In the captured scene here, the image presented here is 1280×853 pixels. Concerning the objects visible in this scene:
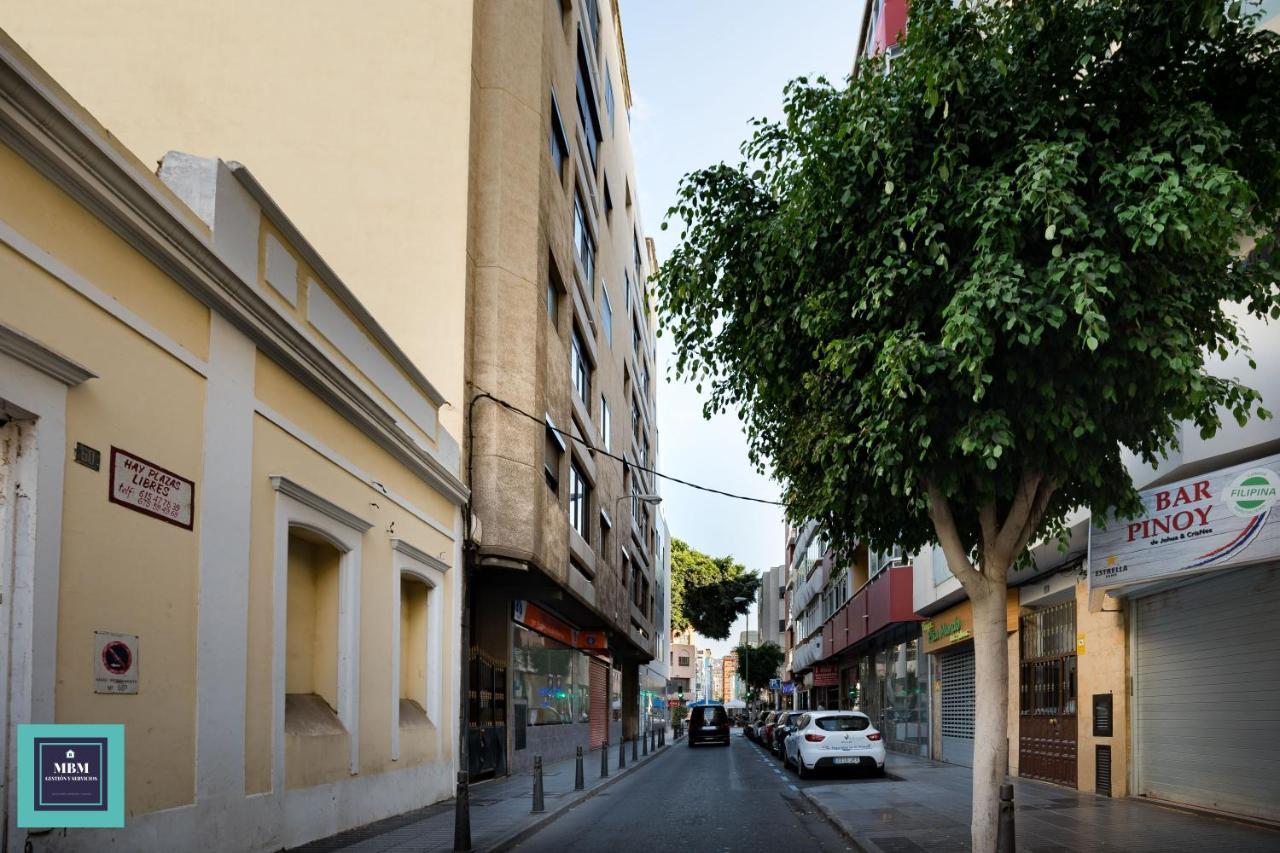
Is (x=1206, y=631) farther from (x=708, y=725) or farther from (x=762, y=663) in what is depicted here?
(x=762, y=663)

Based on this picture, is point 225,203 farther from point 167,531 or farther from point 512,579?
point 512,579

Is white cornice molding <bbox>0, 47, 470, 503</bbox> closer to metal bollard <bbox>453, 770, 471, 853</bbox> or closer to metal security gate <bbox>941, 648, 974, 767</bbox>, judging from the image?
metal bollard <bbox>453, 770, 471, 853</bbox>

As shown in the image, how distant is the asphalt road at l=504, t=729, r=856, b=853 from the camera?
12.2 meters

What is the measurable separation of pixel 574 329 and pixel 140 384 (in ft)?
60.4

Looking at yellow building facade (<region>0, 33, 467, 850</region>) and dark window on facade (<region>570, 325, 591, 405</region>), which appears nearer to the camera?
yellow building facade (<region>0, 33, 467, 850</region>)

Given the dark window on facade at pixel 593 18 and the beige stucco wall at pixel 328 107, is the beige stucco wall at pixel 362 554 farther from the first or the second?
the dark window on facade at pixel 593 18

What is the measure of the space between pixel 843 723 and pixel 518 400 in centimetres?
1008

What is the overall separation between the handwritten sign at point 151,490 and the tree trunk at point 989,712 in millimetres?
6788

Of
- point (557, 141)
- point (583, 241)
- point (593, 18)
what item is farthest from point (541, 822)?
point (593, 18)

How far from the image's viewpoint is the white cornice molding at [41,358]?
21.0 feet

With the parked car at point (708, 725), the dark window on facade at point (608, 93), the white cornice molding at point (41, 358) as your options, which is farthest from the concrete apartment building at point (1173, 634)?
the parked car at point (708, 725)

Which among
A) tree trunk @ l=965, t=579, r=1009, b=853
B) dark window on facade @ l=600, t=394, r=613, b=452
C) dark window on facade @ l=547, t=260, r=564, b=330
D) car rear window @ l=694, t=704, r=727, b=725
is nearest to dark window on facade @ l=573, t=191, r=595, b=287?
dark window on facade @ l=547, t=260, r=564, b=330

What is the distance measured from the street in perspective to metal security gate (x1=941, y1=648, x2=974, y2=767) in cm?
385
